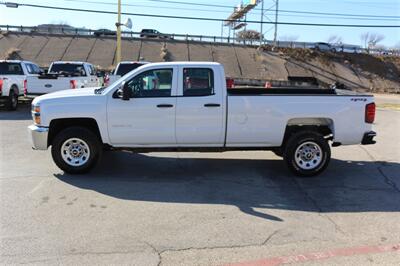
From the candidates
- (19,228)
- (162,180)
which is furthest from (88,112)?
(19,228)

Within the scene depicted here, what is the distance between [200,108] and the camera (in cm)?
734

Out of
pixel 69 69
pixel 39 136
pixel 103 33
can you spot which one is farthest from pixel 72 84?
pixel 103 33

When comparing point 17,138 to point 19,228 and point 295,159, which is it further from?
point 295,159

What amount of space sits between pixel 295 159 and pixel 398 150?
4.20 m

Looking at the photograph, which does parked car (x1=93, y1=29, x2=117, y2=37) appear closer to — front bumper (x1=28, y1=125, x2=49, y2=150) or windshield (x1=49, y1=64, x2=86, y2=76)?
windshield (x1=49, y1=64, x2=86, y2=76)

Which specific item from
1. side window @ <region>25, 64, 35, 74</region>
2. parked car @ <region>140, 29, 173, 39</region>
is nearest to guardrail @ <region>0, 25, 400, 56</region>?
parked car @ <region>140, 29, 173, 39</region>

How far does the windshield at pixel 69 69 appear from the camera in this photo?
1866 cm

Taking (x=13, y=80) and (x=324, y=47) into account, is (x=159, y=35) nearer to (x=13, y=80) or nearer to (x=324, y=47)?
(x=324, y=47)

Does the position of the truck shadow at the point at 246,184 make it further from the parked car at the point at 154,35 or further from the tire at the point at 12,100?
the parked car at the point at 154,35

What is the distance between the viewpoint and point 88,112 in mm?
7242

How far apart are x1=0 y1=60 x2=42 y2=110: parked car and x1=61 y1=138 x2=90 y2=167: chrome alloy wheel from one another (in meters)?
10.6

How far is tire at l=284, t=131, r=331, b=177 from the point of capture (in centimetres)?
753

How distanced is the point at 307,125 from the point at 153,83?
2.84 m

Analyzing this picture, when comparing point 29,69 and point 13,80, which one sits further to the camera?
point 29,69
